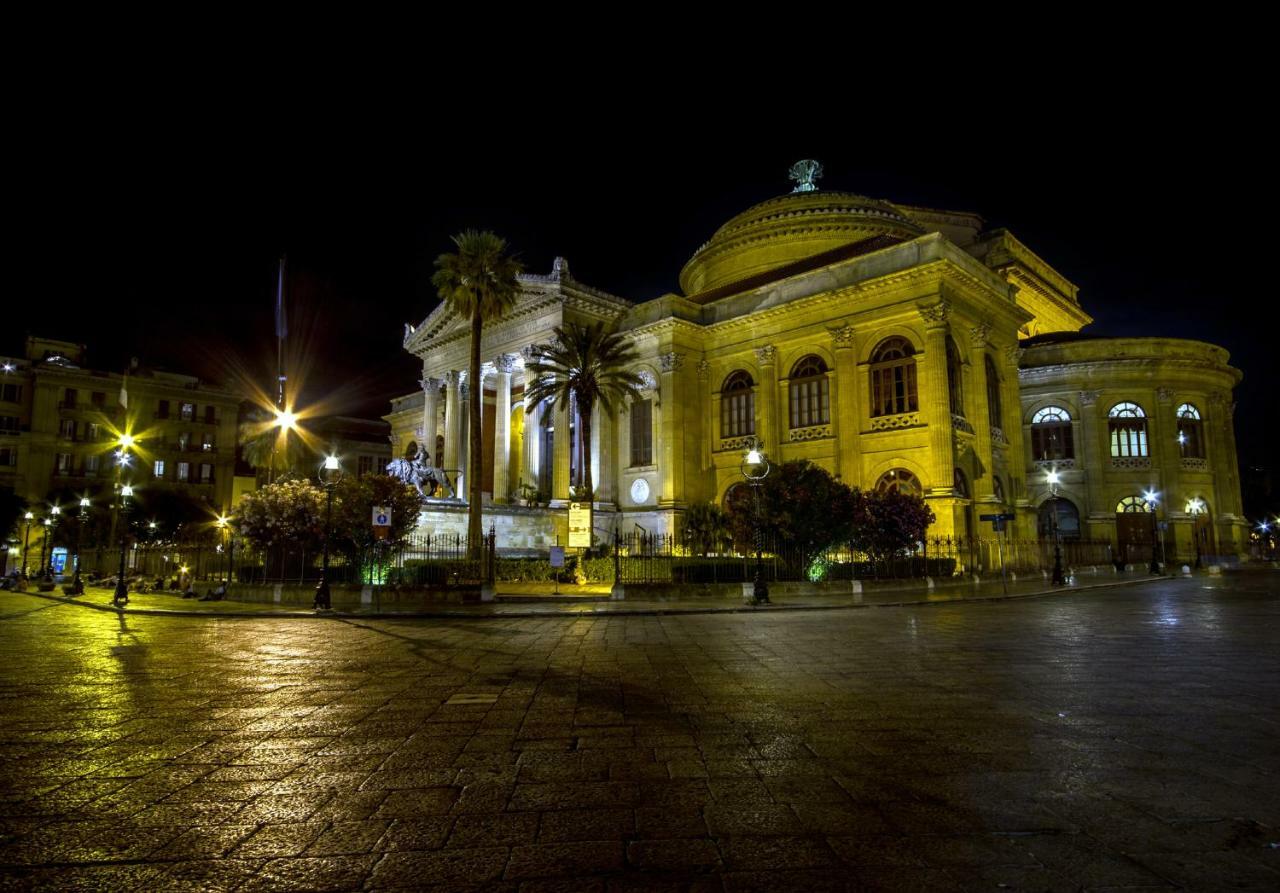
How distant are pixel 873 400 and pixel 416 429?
3858 cm

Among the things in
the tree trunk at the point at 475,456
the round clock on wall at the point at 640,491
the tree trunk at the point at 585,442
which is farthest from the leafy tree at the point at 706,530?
the tree trunk at the point at 475,456

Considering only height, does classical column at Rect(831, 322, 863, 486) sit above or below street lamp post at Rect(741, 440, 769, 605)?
above

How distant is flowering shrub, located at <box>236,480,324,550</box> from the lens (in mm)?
23578

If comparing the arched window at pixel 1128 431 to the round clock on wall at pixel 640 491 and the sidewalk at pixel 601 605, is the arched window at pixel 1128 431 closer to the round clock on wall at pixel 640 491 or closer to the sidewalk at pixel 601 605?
the sidewalk at pixel 601 605

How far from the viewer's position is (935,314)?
29.8 meters

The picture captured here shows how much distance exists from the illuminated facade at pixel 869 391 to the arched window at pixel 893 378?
0.31 ft

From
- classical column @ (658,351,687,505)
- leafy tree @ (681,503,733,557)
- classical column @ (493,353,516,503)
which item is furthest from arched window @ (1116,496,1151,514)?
classical column @ (493,353,516,503)

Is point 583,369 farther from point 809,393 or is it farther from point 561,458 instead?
point 809,393

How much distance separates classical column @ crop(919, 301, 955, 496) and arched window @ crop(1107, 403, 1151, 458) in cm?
1698

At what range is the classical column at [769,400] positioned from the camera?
1396 inches

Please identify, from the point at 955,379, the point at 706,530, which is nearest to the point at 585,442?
the point at 706,530

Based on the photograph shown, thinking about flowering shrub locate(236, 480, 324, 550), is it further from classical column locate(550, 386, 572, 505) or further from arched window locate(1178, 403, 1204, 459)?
arched window locate(1178, 403, 1204, 459)

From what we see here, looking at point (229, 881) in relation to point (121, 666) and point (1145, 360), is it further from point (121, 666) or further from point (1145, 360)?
point (1145, 360)

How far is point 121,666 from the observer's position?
913cm
